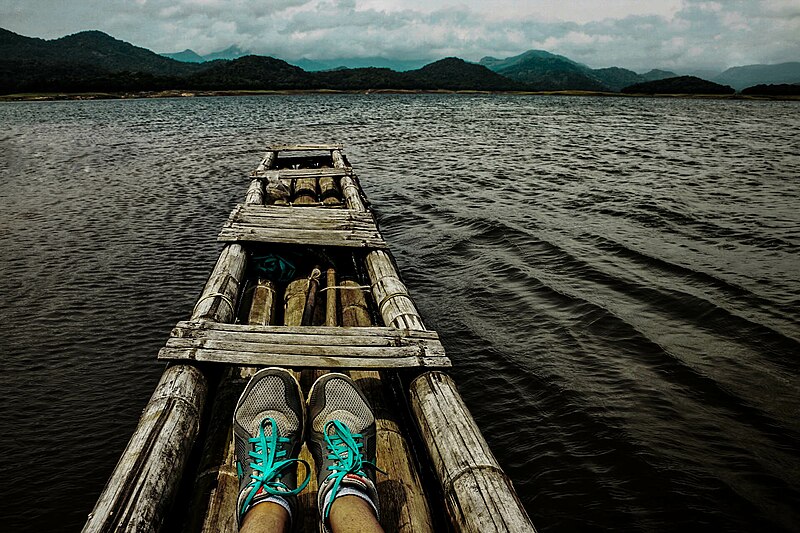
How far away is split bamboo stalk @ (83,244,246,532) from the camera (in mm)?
3023

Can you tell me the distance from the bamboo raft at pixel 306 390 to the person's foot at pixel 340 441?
324 mm

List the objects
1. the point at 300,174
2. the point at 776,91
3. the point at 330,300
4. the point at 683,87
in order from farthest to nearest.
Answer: the point at 683,87, the point at 776,91, the point at 300,174, the point at 330,300

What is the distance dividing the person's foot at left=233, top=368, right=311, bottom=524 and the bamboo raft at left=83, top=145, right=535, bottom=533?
→ 291 millimetres

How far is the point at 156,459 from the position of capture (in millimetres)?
3500

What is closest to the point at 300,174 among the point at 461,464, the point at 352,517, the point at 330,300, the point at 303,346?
the point at 330,300

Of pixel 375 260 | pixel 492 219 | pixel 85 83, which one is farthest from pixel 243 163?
pixel 85 83

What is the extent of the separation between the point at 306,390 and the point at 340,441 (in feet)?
4.69

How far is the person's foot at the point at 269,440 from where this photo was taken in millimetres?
3242

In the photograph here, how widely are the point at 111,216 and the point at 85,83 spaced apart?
14260 cm

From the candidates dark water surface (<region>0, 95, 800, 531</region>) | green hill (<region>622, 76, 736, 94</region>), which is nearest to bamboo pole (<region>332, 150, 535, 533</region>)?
dark water surface (<region>0, 95, 800, 531</region>)

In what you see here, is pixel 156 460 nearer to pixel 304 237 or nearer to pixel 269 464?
pixel 269 464

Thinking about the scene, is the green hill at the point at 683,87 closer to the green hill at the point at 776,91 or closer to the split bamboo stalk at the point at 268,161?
the green hill at the point at 776,91

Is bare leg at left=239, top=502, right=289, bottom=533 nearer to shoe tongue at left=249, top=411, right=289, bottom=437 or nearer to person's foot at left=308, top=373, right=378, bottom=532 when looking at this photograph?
person's foot at left=308, top=373, right=378, bottom=532

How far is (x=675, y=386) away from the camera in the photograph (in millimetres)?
6625
